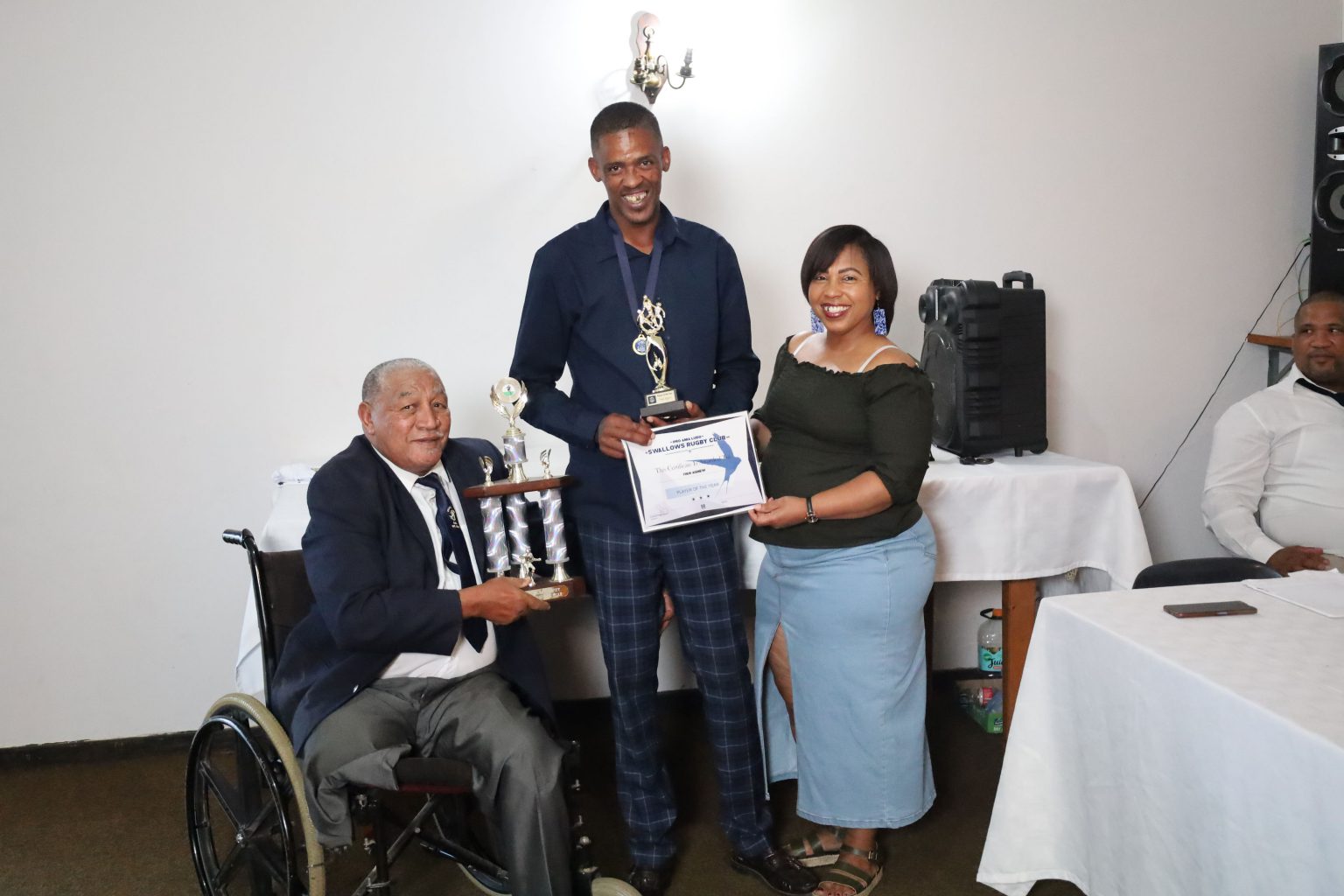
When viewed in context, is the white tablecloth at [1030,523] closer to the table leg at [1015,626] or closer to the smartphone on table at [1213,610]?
the table leg at [1015,626]

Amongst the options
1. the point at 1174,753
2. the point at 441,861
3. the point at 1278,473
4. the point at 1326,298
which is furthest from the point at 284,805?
the point at 1326,298

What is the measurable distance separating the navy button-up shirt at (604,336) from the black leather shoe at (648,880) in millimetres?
845

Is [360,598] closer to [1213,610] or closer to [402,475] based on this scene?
[402,475]

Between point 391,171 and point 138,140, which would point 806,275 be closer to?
point 391,171

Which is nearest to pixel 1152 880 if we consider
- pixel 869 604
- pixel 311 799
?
pixel 869 604

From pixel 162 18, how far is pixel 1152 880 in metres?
3.43

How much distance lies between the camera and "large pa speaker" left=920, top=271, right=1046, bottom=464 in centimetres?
302

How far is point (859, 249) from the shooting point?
2252mm

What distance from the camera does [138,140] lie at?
10.6ft

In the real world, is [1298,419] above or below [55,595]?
above

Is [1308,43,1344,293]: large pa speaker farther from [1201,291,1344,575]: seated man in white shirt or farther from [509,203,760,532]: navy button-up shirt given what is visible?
[509,203,760,532]: navy button-up shirt

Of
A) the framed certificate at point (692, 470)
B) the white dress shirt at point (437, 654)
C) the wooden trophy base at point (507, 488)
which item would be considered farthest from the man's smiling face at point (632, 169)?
the white dress shirt at point (437, 654)

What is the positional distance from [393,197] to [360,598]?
1.69 meters

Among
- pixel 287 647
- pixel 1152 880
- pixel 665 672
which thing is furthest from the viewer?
pixel 665 672
